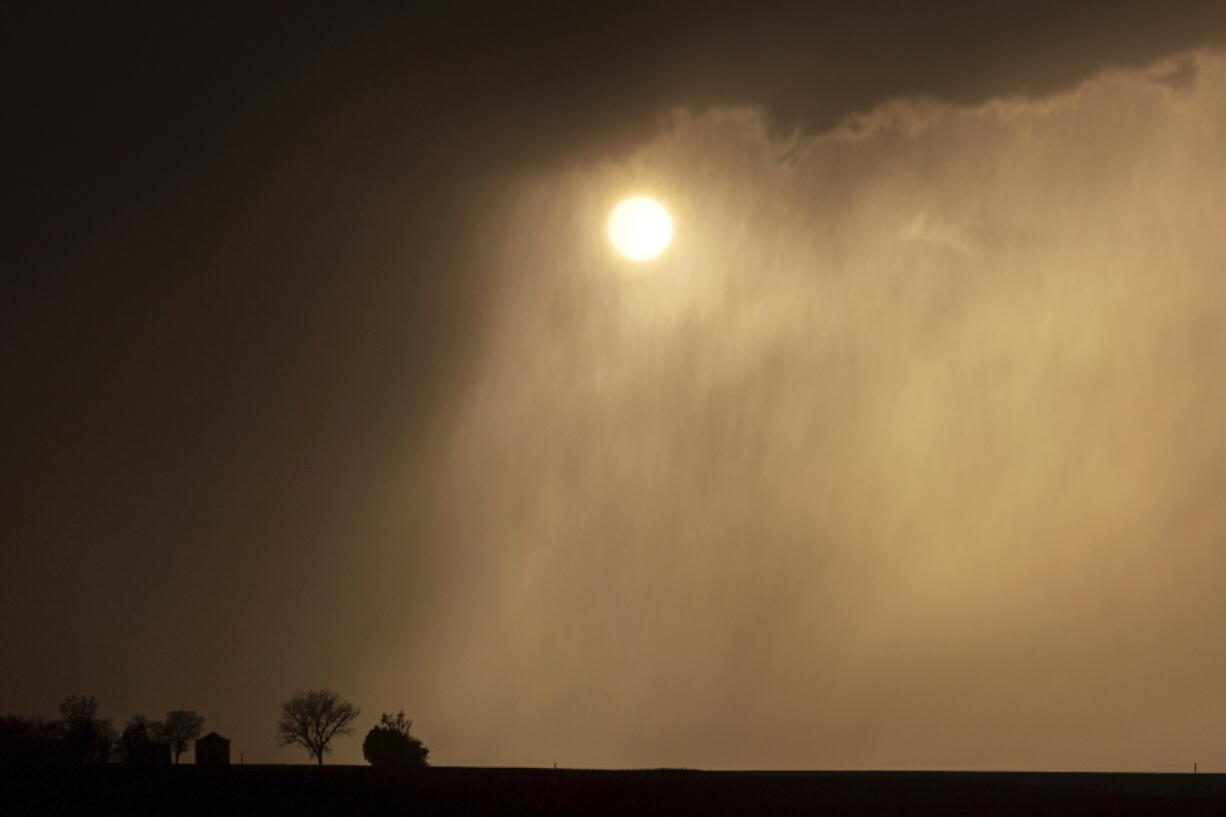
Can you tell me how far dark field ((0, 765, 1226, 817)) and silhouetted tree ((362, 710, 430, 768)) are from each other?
30.1 m

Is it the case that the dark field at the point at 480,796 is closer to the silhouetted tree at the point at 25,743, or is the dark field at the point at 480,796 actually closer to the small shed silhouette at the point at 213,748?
the silhouetted tree at the point at 25,743

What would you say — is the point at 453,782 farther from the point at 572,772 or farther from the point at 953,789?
the point at 953,789

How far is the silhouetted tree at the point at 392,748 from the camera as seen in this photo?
533 ft

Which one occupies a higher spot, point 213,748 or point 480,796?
point 213,748

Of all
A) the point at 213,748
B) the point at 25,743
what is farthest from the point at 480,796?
the point at 213,748

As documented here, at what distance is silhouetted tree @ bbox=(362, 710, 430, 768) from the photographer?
6398 inches

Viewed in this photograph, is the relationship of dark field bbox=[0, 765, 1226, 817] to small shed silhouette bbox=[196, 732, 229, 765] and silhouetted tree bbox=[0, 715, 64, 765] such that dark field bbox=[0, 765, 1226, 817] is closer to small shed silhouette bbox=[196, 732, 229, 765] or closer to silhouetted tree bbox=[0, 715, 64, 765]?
silhouetted tree bbox=[0, 715, 64, 765]

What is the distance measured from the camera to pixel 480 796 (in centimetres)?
10788

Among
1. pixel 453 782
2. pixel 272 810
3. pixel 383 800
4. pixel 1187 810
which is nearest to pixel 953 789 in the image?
pixel 1187 810

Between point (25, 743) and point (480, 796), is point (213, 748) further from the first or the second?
point (480, 796)

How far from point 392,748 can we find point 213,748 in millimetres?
19449

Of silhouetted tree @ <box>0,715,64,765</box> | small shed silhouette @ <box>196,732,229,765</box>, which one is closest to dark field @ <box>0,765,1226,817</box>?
silhouetted tree @ <box>0,715,64,765</box>

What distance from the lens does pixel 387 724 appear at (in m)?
169

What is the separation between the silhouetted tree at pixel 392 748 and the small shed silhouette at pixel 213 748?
16.1m
